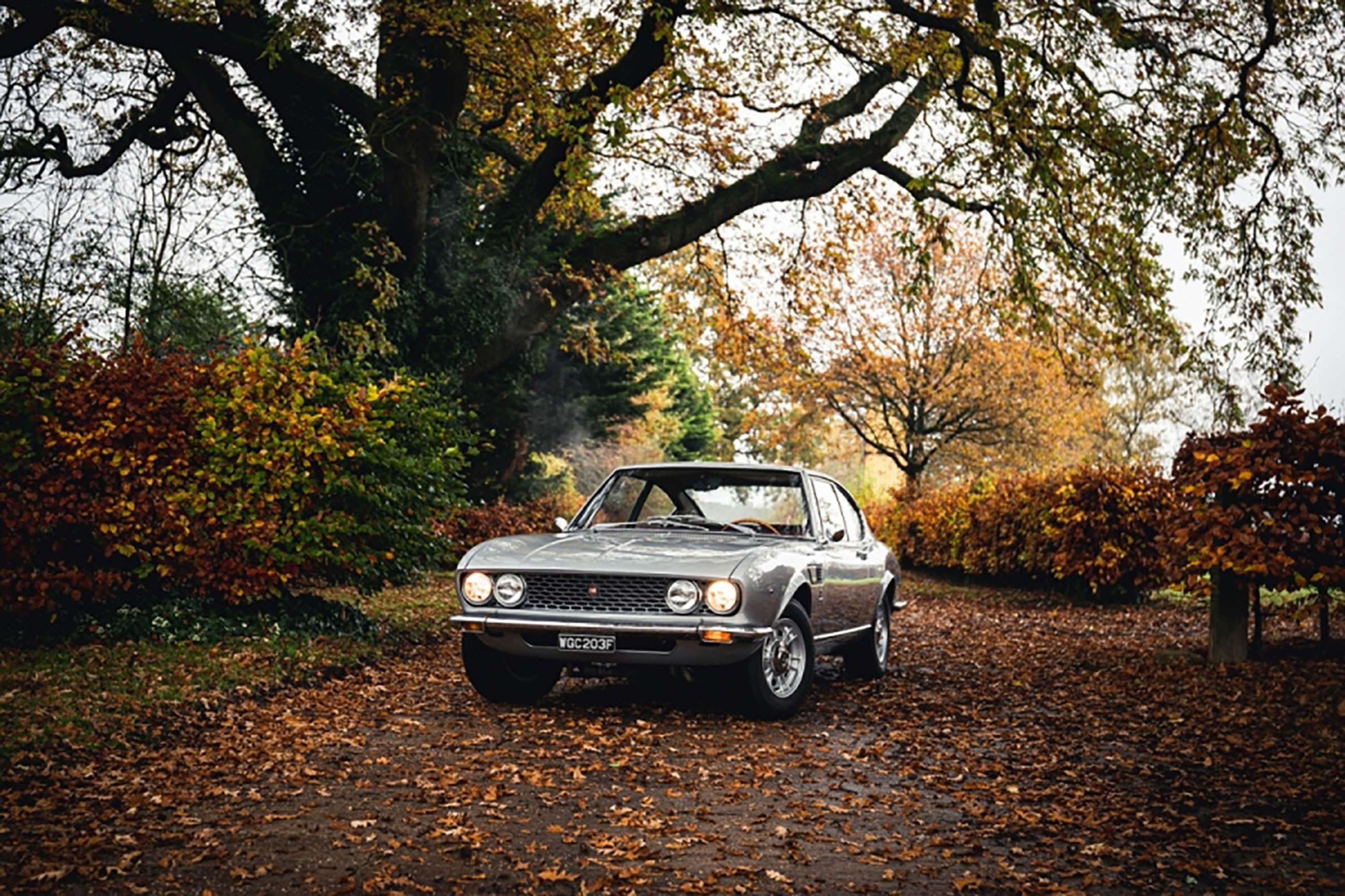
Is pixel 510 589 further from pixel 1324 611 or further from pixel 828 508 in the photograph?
pixel 1324 611

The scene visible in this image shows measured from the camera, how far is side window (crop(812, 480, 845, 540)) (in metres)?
9.80

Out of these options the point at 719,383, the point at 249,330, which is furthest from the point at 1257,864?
the point at 719,383

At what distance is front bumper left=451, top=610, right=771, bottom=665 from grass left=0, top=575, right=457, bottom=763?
2259 mm

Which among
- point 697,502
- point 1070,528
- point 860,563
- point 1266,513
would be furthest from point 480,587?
point 1070,528

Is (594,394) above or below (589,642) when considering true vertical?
above

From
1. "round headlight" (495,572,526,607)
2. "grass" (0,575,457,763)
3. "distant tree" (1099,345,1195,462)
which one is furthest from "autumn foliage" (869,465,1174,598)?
"distant tree" (1099,345,1195,462)

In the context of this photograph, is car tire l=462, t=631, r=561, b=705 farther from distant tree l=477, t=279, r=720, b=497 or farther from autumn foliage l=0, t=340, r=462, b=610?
distant tree l=477, t=279, r=720, b=497

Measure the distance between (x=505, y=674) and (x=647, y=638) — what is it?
142 cm

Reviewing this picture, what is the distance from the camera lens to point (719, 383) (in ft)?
213

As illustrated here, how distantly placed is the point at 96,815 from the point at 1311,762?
6358mm

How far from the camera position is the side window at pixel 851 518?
1051 centimetres

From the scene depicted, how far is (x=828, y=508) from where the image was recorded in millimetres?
10125

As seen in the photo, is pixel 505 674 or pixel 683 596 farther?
pixel 505 674

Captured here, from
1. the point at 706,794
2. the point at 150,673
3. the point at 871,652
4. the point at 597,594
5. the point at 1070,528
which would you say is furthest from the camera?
the point at 1070,528
